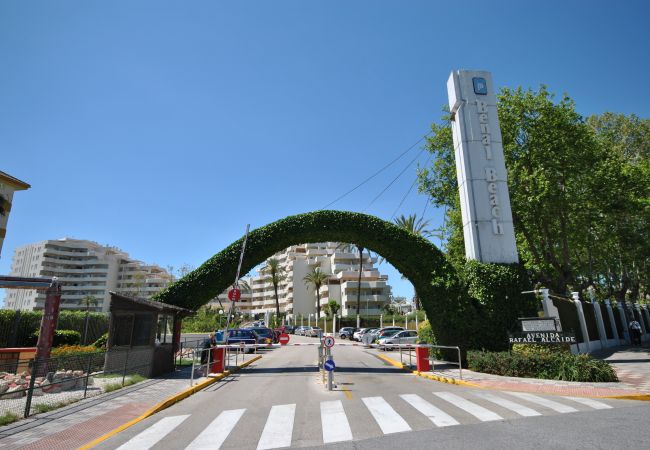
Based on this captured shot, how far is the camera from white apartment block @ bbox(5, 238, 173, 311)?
12162cm

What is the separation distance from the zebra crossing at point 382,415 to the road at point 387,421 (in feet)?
0.07

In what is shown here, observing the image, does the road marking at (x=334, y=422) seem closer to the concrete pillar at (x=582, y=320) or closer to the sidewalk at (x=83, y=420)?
the sidewalk at (x=83, y=420)

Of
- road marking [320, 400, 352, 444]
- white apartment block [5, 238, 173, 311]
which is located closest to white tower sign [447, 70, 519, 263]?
road marking [320, 400, 352, 444]

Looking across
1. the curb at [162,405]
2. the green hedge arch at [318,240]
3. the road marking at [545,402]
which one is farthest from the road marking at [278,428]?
the green hedge arch at [318,240]

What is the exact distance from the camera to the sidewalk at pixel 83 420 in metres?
7.03

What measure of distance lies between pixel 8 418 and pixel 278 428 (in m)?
5.85

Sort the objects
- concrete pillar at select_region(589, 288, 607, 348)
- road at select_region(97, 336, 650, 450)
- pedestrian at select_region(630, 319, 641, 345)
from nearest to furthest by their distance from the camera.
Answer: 1. road at select_region(97, 336, 650, 450)
2. concrete pillar at select_region(589, 288, 607, 348)
3. pedestrian at select_region(630, 319, 641, 345)

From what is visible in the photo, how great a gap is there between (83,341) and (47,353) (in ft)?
61.1

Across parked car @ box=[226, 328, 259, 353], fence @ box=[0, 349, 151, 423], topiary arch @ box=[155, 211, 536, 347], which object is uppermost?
topiary arch @ box=[155, 211, 536, 347]

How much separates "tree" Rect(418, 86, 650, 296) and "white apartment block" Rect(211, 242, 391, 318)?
4081 cm

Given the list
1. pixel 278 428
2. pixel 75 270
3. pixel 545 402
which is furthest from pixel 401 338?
pixel 75 270

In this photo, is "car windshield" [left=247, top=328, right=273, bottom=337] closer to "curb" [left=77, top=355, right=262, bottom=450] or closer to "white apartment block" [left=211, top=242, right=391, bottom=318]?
"curb" [left=77, top=355, right=262, bottom=450]

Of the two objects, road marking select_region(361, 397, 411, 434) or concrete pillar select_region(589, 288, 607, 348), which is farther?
concrete pillar select_region(589, 288, 607, 348)

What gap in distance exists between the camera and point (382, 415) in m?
8.48
